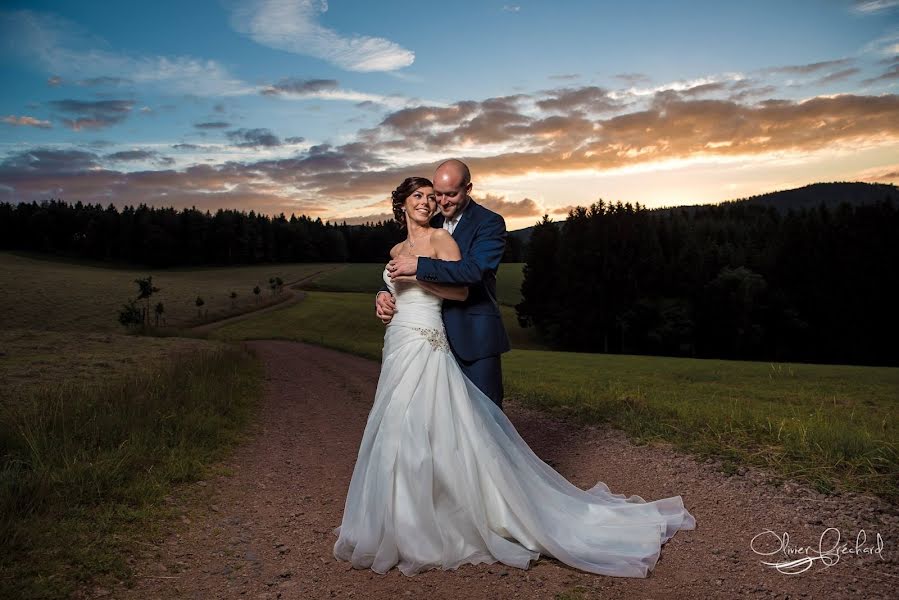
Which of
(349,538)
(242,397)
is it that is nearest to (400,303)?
(349,538)

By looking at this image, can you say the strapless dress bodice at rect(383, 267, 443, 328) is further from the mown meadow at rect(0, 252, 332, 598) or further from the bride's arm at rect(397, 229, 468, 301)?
the mown meadow at rect(0, 252, 332, 598)

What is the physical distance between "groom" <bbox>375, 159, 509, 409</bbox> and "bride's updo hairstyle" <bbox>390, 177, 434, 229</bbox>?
0.44 ft

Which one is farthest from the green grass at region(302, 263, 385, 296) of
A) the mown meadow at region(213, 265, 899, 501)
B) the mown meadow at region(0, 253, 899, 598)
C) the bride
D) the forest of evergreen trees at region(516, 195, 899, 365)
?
the bride

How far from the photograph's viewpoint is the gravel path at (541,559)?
159 inches

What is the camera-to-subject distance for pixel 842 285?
50.9 m

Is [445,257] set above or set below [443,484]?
above

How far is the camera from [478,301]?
5152mm

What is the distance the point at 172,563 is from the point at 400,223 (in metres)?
3.11

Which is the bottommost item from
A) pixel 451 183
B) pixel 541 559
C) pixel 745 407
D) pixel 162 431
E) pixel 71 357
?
pixel 745 407

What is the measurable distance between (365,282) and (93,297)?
111 feet

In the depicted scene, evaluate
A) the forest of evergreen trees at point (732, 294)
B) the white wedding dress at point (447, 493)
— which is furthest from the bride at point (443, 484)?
the forest of evergreen trees at point (732, 294)

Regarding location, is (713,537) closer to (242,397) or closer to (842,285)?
(242,397)

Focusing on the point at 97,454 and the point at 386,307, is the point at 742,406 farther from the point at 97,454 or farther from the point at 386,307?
the point at 97,454

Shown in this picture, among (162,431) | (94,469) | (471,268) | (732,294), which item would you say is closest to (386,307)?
(471,268)
